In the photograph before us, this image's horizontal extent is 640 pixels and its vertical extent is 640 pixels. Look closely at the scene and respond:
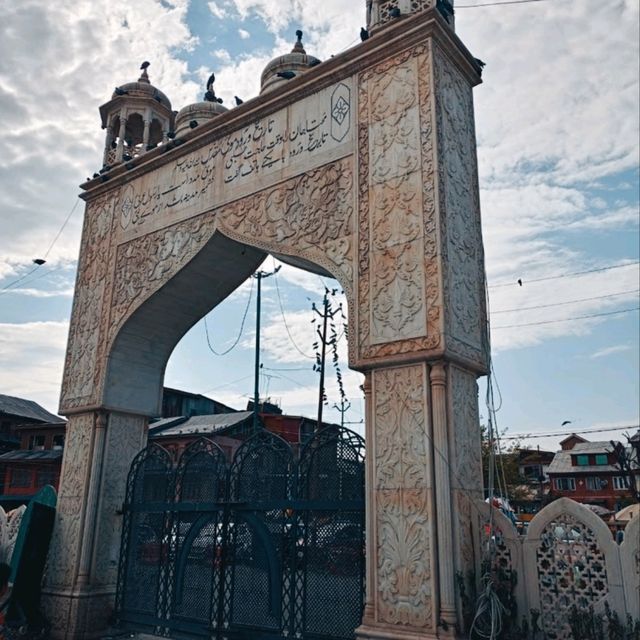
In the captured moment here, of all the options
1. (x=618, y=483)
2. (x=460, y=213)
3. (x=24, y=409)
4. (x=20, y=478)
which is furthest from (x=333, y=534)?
(x=618, y=483)

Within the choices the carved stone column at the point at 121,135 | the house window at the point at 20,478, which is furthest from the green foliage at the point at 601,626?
the house window at the point at 20,478

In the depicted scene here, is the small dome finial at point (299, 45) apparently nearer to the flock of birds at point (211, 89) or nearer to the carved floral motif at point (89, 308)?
the flock of birds at point (211, 89)

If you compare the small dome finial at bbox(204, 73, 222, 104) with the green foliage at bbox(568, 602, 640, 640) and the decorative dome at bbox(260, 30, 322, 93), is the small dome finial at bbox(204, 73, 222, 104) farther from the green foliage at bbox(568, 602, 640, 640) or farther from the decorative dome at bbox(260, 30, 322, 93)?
the green foliage at bbox(568, 602, 640, 640)

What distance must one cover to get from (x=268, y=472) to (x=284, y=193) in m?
2.71

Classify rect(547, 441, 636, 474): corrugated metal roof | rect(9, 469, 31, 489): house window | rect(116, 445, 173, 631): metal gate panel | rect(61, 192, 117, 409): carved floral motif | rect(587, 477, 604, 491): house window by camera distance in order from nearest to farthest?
rect(116, 445, 173, 631): metal gate panel < rect(61, 192, 117, 409): carved floral motif < rect(9, 469, 31, 489): house window < rect(547, 441, 636, 474): corrugated metal roof < rect(587, 477, 604, 491): house window

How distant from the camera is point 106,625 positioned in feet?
21.1

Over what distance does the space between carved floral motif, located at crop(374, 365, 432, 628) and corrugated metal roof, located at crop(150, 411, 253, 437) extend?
14.9 meters

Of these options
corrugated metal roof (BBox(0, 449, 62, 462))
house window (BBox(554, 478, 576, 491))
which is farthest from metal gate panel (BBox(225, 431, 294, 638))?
house window (BBox(554, 478, 576, 491))

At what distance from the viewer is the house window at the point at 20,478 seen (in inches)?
808

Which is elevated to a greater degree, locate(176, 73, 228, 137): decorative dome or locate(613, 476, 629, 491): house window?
locate(176, 73, 228, 137): decorative dome

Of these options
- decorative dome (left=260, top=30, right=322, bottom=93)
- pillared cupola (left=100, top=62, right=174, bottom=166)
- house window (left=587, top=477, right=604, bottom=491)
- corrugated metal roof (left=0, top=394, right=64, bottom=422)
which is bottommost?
house window (left=587, top=477, right=604, bottom=491)

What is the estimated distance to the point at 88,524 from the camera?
659 centimetres

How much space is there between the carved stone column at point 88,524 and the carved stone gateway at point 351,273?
2 centimetres

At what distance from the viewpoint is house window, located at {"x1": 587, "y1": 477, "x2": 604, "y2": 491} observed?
27000 mm
